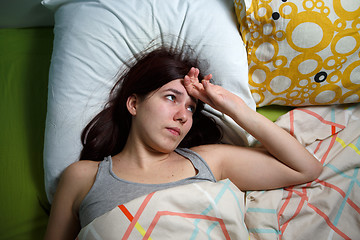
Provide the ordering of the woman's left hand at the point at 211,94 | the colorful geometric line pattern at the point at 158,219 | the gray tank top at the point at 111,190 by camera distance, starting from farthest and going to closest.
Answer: the woman's left hand at the point at 211,94 → the gray tank top at the point at 111,190 → the colorful geometric line pattern at the point at 158,219

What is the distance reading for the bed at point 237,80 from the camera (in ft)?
3.67

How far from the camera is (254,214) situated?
3.58ft

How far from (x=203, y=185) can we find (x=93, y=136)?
458 mm

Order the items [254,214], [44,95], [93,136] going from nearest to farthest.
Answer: [254,214] → [93,136] → [44,95]

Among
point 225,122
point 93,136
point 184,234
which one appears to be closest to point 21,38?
point 93,136

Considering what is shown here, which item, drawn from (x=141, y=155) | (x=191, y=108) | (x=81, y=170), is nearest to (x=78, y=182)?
(x=81, y=170)

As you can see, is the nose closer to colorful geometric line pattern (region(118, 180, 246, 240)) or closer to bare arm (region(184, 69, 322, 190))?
bare arm (region(184, 69, 322, 190))

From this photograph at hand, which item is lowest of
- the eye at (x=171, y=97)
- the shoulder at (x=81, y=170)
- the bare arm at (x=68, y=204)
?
the bare arm at (x=68, y=204)

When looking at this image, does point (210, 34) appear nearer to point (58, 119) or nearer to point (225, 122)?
point (225, 122)

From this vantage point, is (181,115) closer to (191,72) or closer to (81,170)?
(191,72)

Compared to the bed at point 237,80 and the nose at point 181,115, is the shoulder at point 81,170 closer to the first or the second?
the bed at point 237,80

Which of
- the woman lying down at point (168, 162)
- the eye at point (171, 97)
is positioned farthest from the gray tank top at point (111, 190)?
the eye at point (171, 97)

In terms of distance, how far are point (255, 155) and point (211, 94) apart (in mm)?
254

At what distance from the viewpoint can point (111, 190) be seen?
3.33ft
